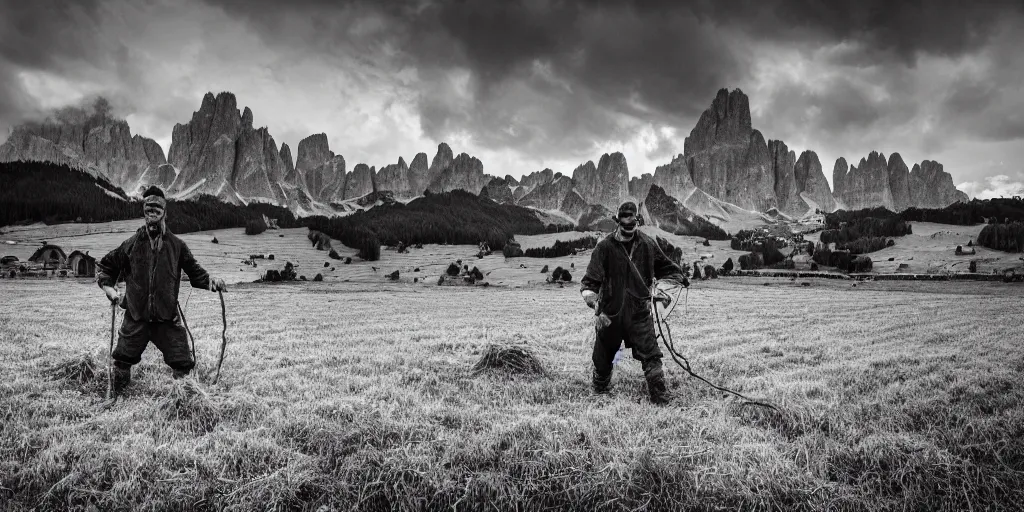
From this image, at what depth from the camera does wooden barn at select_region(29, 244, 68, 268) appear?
48784 millimetres

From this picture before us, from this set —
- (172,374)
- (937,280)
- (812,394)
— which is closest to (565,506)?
(812,394)

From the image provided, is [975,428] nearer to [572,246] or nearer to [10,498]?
[10,498]

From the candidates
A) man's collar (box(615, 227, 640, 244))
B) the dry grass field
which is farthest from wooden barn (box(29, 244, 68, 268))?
man's collar (box(615, 227, 640, 244))

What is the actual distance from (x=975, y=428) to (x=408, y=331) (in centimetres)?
1203

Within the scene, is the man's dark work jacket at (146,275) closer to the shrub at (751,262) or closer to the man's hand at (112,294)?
the man's hand at (112,294)

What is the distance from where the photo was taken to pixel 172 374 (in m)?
7.64

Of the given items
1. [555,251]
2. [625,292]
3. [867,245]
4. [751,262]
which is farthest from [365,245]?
[867,245]

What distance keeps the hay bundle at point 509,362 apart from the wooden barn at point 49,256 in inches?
2462

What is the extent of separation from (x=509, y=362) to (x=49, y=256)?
6806 cm

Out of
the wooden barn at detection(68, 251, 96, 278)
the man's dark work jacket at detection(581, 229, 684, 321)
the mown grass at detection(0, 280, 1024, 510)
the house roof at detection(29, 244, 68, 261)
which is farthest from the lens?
the house roof at detection(29, 244, 68, 261)

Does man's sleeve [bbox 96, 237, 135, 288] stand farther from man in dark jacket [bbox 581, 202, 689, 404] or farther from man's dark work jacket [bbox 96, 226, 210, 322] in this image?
man in dark jacket [bbox 581, 202, 689, 404]

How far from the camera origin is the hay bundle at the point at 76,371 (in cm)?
696

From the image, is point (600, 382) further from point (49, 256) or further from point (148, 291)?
point (49, 256)

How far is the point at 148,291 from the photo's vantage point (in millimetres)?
6855
